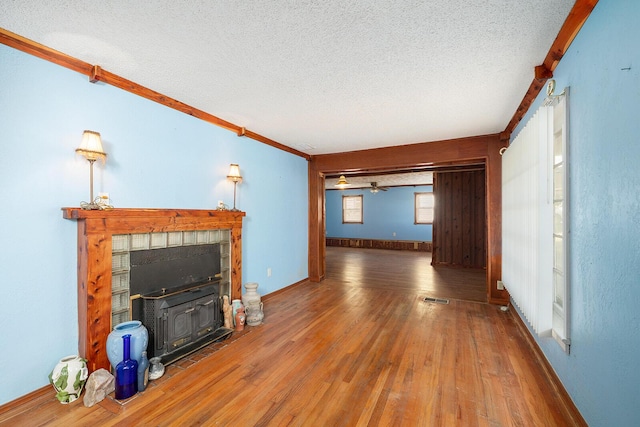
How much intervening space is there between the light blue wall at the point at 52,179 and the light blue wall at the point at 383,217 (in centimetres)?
821

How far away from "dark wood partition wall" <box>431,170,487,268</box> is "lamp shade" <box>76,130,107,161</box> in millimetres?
6904

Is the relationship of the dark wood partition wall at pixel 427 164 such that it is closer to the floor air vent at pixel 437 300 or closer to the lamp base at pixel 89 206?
the floor air vent at pixel 437 300

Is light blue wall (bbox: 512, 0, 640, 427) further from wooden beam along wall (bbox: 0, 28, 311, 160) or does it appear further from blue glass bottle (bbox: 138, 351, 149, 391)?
wooden beam along wall (bbox: 0, 28, 311, 160)

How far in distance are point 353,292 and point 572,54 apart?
3.73 meters

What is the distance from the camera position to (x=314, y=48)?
188 cm

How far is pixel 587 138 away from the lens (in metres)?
1.48

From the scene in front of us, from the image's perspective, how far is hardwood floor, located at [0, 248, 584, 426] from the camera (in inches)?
66.3

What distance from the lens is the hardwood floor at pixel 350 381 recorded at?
5.52 ft

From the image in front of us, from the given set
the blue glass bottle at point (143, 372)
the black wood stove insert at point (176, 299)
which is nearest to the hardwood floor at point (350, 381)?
the blue glass bottle at point (143, 372)

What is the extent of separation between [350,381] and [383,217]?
842 centimetres

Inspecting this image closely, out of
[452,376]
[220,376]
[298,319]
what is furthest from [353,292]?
[220,376]

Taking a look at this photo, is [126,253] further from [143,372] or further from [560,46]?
[560,46]

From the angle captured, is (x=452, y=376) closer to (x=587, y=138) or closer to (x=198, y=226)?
(x=587, y=138)

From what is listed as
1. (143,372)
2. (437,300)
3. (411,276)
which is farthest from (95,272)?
(411,276)
